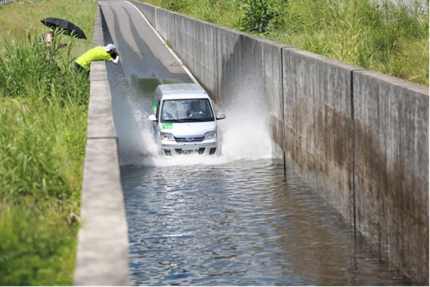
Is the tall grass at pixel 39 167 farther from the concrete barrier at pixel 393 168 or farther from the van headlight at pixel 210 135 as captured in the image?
the van headlight at pixel 210 135

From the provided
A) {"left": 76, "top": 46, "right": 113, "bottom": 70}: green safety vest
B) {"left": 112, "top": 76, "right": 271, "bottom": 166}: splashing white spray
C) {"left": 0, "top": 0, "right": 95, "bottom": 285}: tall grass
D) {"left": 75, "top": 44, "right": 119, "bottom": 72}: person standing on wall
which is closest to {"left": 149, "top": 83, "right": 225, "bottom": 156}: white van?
{"left": 112, "top": 76, "right": 271, "bottom": 166}: splashing white spray

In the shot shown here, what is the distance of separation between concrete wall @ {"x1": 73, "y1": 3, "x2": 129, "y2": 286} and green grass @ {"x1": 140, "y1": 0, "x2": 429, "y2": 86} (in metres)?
7.33

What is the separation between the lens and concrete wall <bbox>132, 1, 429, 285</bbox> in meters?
11.8

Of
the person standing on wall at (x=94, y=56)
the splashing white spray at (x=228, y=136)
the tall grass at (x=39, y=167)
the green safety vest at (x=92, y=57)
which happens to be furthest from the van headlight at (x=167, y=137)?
the tall grass at (x=39, y=167)

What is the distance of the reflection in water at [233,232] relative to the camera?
43.4 feet

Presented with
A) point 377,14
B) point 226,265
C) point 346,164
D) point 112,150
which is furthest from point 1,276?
point 377,14

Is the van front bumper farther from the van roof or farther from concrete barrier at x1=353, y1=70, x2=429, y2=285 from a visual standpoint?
concrete barrier at x1=353, y1=70, x2=429, y2=285

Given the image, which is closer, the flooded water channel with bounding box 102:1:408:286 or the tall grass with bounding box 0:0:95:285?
the tall grass with bounding box 0:0:95:285

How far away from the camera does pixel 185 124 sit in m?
21.8

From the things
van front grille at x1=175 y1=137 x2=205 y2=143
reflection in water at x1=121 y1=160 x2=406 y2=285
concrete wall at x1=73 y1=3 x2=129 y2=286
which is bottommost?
reflection in water at x1=121 y1=160 x2=406 y2=285

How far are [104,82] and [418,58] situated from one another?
5691 millimetres

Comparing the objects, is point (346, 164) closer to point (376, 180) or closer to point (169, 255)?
point (376, 180)

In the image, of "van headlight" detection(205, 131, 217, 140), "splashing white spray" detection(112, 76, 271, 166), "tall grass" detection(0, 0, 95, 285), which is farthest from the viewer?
"splashing white spray" detection(112, 76, 271, 166)

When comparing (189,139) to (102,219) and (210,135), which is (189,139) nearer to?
(210,135)
